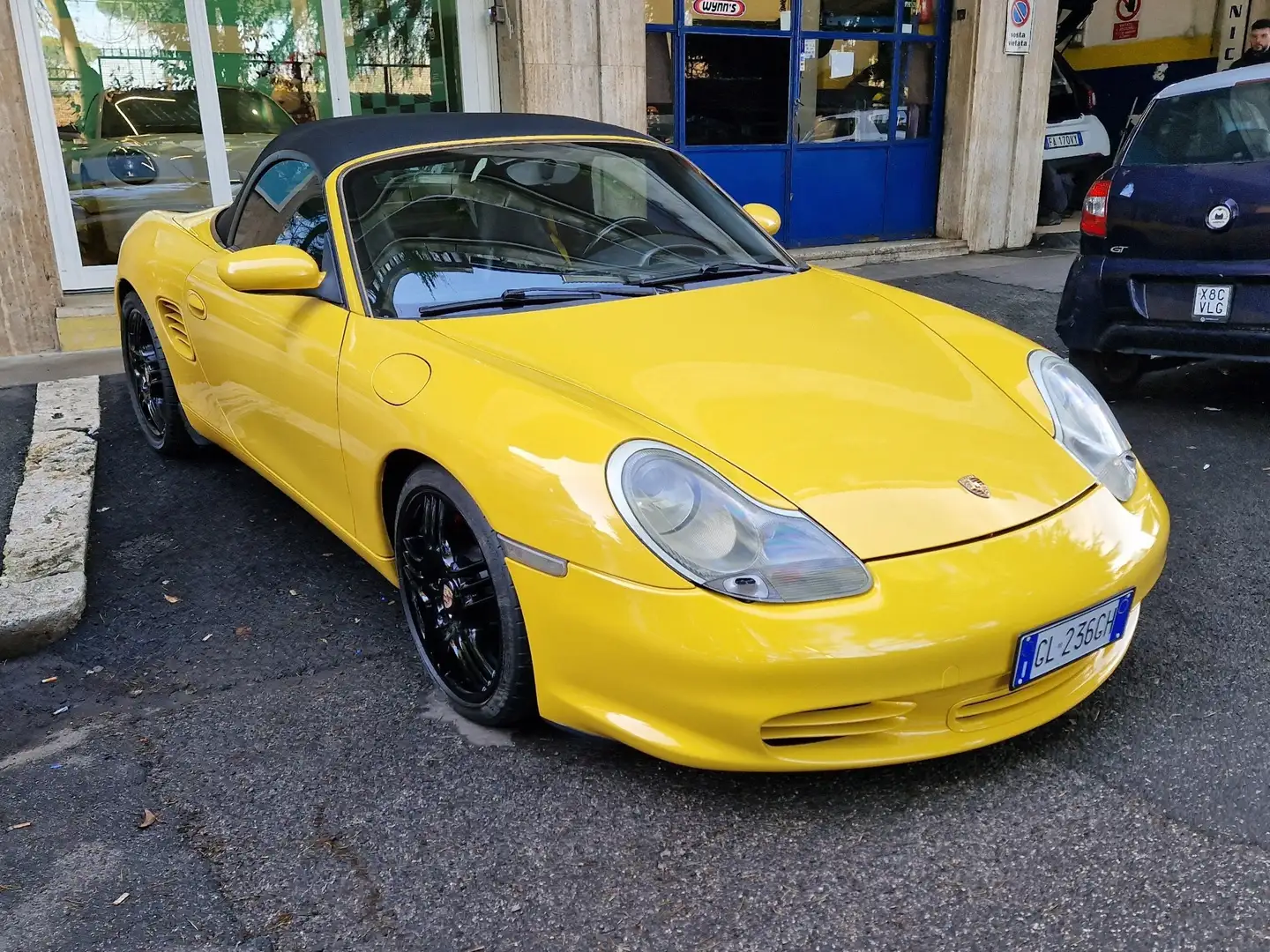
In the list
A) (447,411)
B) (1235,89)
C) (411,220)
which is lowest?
(447,411)

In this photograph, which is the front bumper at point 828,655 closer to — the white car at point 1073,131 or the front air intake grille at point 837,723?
the front air intake grille at point 837,723

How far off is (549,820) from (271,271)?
1694 mm

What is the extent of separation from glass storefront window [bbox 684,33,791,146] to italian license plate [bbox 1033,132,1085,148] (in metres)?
4.02

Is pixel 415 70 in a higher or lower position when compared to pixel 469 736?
higher

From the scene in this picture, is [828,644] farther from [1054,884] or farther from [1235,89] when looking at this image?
[1235,89]

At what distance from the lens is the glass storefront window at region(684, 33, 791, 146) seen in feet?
29.9

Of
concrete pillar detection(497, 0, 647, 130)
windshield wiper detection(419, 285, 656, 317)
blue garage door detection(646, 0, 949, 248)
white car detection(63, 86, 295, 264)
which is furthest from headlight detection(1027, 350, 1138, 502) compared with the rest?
blue garage door detection(646, 0, 949, 248)

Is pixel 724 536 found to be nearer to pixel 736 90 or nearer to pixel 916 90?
pixel 736 90

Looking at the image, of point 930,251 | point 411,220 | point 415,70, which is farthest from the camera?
point 930,251

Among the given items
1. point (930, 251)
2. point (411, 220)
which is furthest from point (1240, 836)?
point (930, 251)

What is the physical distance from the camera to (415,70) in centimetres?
830

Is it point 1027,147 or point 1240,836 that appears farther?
point 1027,147

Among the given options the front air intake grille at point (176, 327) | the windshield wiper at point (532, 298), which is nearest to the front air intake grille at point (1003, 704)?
the windshield wiper at point (532, 298)

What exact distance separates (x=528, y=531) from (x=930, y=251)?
877 centimetres
